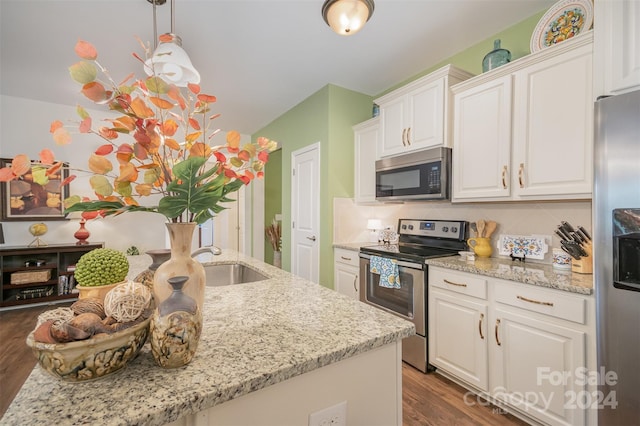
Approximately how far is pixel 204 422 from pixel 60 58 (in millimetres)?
3636

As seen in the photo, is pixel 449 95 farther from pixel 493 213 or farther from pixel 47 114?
pixel 47 114

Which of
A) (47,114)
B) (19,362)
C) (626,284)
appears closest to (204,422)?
(626,284)

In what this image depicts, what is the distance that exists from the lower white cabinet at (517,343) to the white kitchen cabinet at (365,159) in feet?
4.14

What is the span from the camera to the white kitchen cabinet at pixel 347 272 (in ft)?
9.17

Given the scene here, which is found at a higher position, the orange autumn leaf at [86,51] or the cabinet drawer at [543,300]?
the orange autumn leaf at [86,51]

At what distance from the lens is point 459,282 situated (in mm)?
1927

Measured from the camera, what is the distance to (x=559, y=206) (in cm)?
194

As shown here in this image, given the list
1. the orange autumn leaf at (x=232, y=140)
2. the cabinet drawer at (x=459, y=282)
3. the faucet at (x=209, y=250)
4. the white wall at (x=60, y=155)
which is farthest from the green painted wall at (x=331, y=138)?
the orange autumn leaf at (x=232, y=140)

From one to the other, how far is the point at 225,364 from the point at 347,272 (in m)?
2.36

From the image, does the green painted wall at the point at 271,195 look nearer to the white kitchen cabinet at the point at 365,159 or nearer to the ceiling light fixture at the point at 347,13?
the white kitchen cabinet at the point at 365,159

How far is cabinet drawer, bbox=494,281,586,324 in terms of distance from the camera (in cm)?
142

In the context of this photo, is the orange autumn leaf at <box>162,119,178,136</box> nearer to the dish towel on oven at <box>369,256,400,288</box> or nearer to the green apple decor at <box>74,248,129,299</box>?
the green apple decor at <box>74,248,129,299</box>

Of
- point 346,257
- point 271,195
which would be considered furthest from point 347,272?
point 271,195

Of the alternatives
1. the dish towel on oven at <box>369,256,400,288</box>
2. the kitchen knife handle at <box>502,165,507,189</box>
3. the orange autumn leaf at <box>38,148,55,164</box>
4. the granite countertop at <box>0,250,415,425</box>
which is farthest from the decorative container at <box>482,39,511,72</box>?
the orange autumn leaf at <box>38,148,55,164</box>
